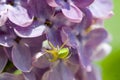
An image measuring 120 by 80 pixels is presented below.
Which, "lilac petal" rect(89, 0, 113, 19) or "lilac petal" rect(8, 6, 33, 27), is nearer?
"lilac petal" rect(8, 6, 33, 27)

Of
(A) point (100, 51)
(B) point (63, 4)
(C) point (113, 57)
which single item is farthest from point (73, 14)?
(C) point (113, 57)

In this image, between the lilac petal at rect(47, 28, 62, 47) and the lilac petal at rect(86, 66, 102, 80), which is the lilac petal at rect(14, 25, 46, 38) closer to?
the lilac petal at rect(47, 28, 62, 47)

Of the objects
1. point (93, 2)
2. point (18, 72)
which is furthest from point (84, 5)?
point (18, 72)

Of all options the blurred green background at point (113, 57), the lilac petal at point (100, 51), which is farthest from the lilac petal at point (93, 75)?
the blurred green background at point (113, 57)

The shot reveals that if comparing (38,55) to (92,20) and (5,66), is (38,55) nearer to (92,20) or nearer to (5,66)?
(5,66)

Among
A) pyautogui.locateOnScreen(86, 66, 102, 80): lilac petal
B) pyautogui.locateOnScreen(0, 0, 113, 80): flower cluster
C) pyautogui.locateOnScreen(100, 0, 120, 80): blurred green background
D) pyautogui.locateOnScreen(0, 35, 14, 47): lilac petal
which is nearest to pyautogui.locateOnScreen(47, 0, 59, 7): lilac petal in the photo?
pyautogui.locateOnScreen(0, 0, 113, 80): flower cluster

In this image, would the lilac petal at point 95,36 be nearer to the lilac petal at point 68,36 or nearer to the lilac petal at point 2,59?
the lilac petal at point 68,36

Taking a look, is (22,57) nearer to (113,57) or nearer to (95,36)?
(95,36)
